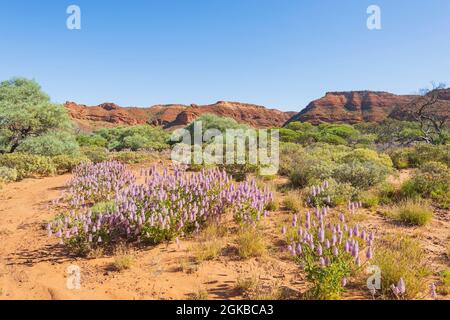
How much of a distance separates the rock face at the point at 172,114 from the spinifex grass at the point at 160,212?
98.7 meters

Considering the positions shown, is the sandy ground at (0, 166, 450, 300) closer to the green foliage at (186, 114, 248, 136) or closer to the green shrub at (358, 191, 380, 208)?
the green shrub at (358, 191, 380, 208)

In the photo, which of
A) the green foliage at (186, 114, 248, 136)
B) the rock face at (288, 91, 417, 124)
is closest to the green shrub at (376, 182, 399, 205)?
the green foliage at (186, 114, 248, 136)

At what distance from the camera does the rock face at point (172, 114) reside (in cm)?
11469

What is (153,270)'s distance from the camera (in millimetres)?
4941

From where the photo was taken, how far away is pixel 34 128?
17.1 meters

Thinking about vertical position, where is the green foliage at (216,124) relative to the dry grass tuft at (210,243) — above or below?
above

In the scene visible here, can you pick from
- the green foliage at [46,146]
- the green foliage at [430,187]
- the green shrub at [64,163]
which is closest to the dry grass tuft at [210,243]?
the green foliage at [430,187]

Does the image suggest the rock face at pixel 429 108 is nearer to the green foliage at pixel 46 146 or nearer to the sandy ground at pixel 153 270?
the green foliage at pixel 46 146

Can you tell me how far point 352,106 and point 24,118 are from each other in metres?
129

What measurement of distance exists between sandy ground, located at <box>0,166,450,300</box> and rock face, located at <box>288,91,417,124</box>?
111m

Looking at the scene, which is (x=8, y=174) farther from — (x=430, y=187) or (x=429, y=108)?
(x=429, y=108)

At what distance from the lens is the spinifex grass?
18.6ft

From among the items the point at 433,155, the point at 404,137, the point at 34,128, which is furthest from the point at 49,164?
the point at 404,137

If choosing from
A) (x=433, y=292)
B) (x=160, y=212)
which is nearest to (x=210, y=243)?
(x=160, y=212)
